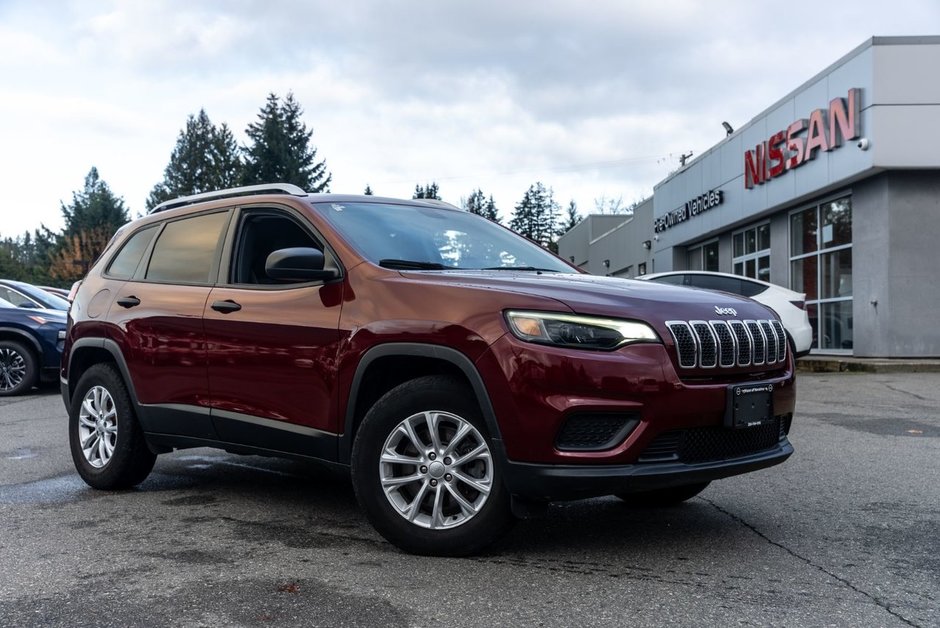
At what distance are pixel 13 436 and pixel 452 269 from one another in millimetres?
5575

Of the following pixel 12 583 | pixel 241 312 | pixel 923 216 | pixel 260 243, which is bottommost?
pixel 12 583

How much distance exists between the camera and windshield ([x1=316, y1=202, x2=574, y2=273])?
4.56 metres

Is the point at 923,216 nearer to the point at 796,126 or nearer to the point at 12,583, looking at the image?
the point at 796,126

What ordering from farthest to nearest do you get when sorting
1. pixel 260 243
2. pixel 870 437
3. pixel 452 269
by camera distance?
1. pixel 870 437
2. pixel 260 243
3. pixel 452 269

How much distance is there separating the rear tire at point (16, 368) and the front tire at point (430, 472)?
9777mm

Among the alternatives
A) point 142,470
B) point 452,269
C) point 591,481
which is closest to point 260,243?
point 452,269

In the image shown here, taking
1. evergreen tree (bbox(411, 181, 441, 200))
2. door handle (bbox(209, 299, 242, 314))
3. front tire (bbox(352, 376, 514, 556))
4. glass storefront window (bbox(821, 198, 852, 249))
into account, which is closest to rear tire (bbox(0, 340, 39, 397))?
door handle (bbox(209, 299, 242, 314))

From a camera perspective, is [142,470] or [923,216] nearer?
[142,470]

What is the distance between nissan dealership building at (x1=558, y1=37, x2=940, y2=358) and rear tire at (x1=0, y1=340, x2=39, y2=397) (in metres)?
13.7

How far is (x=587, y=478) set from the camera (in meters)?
3.59

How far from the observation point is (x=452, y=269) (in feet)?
14.9

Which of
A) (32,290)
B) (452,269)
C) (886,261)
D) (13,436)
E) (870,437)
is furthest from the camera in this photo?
(886,261)

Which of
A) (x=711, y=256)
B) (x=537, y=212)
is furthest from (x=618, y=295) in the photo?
(x=537, y=212)

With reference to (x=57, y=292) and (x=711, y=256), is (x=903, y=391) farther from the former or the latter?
(x=711, y=256)
